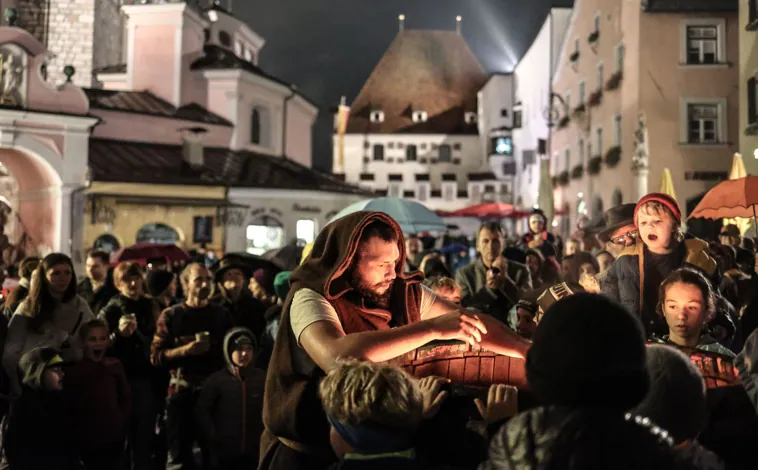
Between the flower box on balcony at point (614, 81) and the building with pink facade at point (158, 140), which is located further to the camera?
the flower box on balcony at point (614, 81)

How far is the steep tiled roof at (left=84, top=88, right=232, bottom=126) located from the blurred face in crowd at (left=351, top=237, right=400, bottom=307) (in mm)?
31607

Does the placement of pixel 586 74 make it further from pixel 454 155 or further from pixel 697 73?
pixel 454 155


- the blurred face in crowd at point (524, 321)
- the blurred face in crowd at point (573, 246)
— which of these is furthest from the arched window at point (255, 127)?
the blurred face in crowd at point (524, 321)

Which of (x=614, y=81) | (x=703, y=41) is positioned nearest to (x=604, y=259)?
(x=703, y=41)

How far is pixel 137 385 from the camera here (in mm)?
7445

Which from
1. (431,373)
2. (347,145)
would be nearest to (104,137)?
(431,373)

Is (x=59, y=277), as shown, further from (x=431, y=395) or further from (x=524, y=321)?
(x=431, y=395)

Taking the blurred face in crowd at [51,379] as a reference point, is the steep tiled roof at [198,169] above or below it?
above

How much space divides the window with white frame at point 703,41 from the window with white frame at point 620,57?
9.71 ft

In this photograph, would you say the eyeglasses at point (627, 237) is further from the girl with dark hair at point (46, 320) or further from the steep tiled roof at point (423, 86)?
the steep tiled roof at point (423, 86)

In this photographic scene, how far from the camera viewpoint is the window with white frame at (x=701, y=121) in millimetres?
27859

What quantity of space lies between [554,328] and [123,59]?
137 feet

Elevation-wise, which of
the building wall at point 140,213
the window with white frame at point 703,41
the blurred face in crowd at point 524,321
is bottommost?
the blurred face in crowd at point 524,321

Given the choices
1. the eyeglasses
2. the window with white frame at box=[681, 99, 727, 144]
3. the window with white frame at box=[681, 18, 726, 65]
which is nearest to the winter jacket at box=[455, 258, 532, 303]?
the eyeglasses
